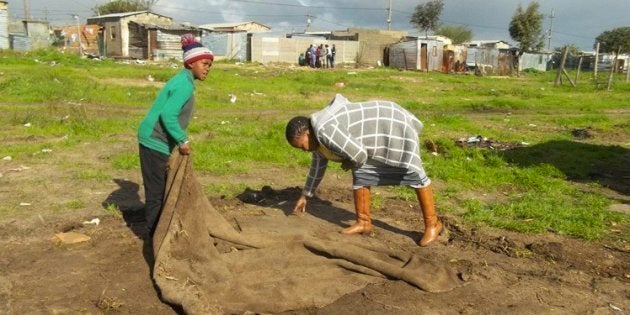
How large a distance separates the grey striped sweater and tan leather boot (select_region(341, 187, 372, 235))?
0.34 m

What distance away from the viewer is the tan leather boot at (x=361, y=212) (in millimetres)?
4559

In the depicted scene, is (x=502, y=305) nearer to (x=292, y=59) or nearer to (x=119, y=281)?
(x=119, y=281)

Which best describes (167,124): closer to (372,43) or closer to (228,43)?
(228,43)

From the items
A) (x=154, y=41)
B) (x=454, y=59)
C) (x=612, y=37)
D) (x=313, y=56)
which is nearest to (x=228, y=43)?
(x=154, y=41)

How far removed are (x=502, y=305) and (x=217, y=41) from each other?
3405cm

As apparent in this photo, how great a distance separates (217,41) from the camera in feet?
117

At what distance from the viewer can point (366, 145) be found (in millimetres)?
4242

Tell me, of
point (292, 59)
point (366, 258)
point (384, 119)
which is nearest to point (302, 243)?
point (366, 258)

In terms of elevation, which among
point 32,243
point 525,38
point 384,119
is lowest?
point 32,243

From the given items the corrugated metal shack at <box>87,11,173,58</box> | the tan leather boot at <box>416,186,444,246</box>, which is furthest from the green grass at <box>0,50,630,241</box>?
the corrugated metal shack at <box>87,11,173,58</box>

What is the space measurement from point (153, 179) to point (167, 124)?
1.75ft

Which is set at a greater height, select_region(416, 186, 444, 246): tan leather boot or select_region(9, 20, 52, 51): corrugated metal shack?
select_region(9, 20, 52, 51): corrugated metal shack

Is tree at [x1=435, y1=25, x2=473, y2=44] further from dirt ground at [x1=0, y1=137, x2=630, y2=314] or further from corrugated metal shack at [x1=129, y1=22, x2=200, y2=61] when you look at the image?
dirt ground at [x1=0, y1=137, x2=630, y2=314]

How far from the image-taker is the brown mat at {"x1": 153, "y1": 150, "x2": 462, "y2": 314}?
11.3 feet
